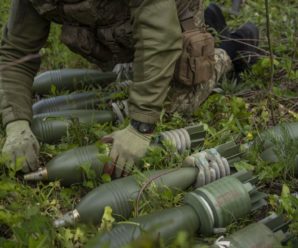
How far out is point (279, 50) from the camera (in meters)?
4.51

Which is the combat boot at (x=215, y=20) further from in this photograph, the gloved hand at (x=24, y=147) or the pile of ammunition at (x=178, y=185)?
the gloved hand at (x=24, y=147)

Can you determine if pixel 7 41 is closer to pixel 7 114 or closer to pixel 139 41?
pixel 7 114

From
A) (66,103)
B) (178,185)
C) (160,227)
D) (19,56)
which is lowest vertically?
(66,103)

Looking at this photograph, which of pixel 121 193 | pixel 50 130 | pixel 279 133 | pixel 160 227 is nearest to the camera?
pixel 160 227

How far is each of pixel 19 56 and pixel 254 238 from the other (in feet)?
6.98

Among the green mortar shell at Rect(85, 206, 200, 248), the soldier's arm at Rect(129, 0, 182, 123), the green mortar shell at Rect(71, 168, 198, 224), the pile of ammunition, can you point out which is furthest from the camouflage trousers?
the green mortar shell at Rect(85, 206, 200, 248)

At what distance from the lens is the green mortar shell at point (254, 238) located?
2.15 m

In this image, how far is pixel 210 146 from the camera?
320 cm

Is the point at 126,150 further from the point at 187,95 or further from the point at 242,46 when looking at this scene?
the point at 242,46

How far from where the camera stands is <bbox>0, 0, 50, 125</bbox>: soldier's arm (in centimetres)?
332

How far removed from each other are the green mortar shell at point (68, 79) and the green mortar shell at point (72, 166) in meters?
1.42

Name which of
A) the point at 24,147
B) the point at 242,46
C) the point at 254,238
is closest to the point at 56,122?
the point at 24,147

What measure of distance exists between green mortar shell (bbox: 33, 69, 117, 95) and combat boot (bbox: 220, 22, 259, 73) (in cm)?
109

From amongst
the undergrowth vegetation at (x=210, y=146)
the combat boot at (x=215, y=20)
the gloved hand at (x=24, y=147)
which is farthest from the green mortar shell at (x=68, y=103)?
the combat boot at (x=215, y=20)
